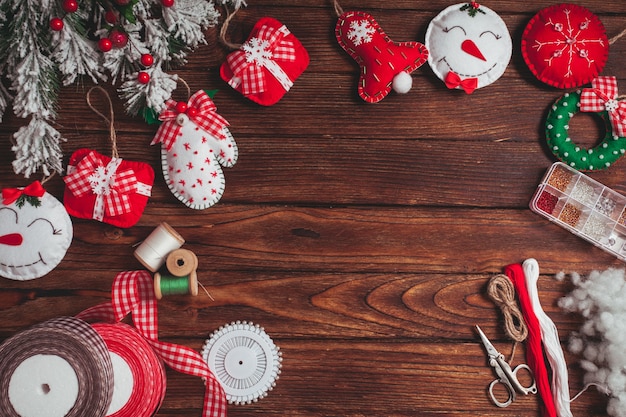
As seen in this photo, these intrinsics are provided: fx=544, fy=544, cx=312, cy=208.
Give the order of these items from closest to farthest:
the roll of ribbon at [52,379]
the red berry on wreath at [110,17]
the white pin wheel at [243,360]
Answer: the roll of ribbon at [52,379] < the red berry on wreath at [110,17] < the white pin wheel at [243,360]

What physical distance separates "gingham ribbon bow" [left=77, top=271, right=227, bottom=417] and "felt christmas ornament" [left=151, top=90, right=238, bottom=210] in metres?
0.24

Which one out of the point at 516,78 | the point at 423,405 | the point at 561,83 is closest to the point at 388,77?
the point at 516,78

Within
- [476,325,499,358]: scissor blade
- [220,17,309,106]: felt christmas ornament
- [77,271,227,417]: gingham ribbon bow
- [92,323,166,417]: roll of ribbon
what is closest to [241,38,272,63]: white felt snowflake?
[220,17,309,106]: felt christmas ornament

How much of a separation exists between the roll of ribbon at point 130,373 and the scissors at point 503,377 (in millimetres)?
841

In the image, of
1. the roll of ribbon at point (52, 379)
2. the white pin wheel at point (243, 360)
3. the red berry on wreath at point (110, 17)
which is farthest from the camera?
the white pin wheel at point (243, 360)

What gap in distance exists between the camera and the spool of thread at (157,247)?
4.39ft

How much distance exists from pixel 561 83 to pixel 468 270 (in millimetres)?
553

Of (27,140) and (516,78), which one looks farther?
(516,78)

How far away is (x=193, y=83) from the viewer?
4.71 feet

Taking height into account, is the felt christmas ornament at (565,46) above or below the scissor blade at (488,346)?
above

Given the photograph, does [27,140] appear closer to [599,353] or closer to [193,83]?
[193,83]

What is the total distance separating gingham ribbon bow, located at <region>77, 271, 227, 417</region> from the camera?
133 centimetres

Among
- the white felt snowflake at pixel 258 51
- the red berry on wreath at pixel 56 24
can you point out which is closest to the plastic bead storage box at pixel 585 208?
the white felt snowflake at pixel 258 51

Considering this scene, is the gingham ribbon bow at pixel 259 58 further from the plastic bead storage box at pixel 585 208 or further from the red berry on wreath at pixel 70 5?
the plastic bead storage box at pixel 585 208
